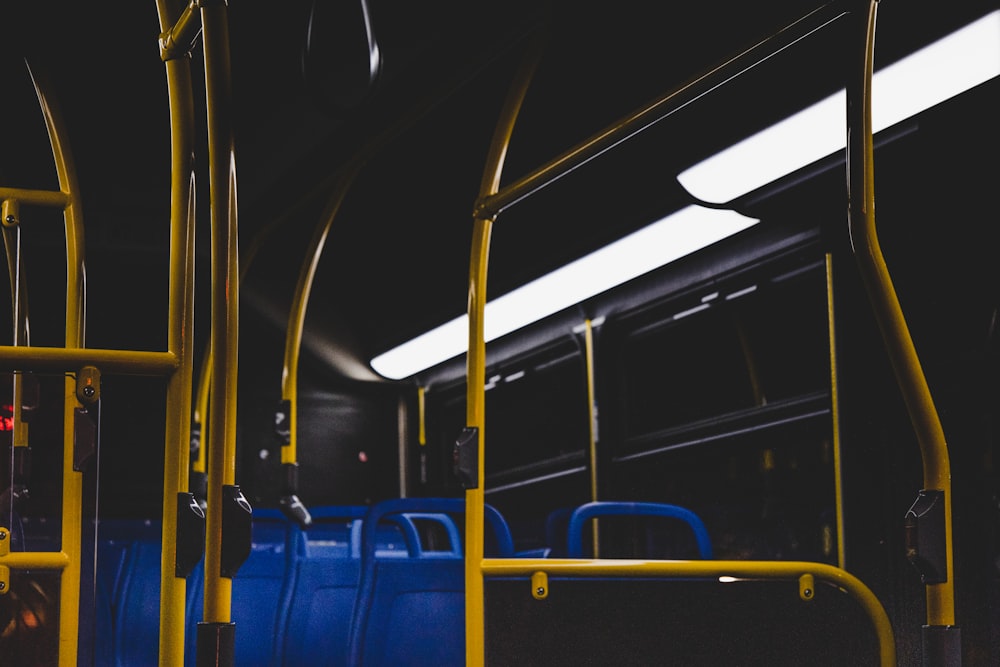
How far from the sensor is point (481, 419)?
3.14 m

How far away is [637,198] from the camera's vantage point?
4.63 metres

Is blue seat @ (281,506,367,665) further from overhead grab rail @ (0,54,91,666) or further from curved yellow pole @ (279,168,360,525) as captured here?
overhead grab rail @ (0,54,91,666)

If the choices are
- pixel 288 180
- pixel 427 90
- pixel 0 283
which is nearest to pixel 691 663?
pixel 427 90

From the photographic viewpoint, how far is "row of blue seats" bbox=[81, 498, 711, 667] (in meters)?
3.68

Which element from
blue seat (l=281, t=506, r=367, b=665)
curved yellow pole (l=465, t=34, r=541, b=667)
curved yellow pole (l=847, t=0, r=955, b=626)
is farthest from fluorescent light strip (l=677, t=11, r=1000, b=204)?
blue seat (l=281, t=506, r=367, b=665)

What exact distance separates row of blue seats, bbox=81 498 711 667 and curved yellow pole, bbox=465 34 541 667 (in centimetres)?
51

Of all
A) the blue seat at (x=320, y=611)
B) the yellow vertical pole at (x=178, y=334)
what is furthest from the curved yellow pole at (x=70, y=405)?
the blue seat at (x=320, y=611)

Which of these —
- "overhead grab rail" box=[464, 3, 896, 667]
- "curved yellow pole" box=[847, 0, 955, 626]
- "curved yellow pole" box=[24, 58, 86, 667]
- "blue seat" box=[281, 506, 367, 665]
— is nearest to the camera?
"curved yellow pole" box=[847, 0, 955, 626]

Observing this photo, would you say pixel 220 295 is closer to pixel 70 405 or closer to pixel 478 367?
pixel 70 405

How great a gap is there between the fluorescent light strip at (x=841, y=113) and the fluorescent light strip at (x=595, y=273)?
1.30 ft

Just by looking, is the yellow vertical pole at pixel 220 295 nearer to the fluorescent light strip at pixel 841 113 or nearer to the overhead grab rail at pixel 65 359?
the overhead grab rail at pixel 65 359

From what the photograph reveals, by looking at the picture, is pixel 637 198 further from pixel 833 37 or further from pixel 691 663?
pixel 691 663

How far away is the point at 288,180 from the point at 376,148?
1226 mm

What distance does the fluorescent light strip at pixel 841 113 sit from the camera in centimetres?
289
